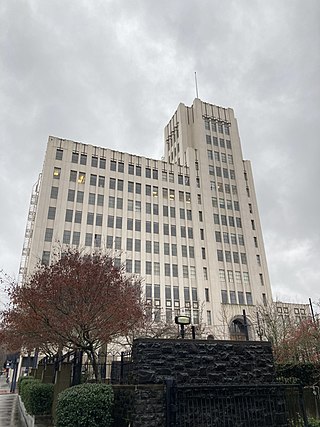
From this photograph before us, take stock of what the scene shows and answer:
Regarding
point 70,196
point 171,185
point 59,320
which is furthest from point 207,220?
point 59,320

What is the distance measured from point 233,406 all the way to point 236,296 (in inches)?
1655

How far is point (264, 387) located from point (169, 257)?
4000 centimetres

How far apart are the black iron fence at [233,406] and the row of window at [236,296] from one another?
39.6m

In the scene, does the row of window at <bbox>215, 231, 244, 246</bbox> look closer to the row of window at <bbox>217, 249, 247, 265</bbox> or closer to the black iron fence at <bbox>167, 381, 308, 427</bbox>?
the row of window at <bbox>217, 249, 247, 265</bbox>

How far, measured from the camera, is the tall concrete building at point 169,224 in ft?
148

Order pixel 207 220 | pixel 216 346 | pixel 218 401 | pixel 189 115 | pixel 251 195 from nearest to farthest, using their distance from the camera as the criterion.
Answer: pixel 218 401
pixel 216 346
pixel 207 220
pixel 251 195
pixel 189 115

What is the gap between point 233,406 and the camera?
314 inches

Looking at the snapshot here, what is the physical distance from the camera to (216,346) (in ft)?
29.5

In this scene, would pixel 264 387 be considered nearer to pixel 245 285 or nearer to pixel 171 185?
pixel 245 285

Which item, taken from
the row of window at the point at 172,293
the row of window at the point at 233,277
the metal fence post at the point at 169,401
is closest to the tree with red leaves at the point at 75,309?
the metal fence post at the point at 169,401

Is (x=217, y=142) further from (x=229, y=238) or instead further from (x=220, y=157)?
(x=229, y=238)

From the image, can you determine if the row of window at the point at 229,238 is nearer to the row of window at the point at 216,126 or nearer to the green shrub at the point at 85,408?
the row of window at the point at 216,126

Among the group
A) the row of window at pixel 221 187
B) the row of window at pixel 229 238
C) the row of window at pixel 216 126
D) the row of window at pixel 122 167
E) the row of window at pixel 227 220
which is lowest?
the row of window at pixel 229 238

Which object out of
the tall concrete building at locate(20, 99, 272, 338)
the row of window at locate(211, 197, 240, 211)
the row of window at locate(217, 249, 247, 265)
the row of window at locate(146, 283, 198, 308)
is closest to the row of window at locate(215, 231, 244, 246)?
the tall concrete building at locate(20, 99, 272, 338)
